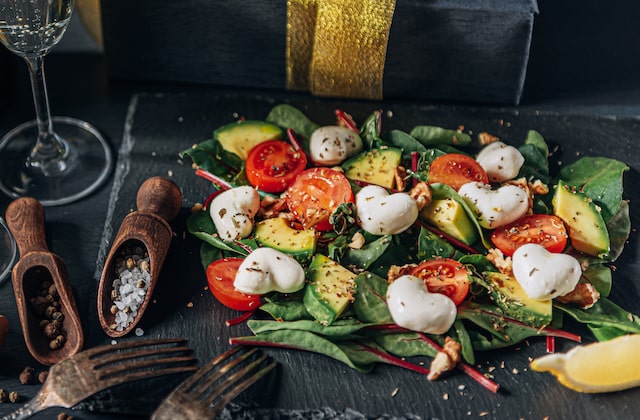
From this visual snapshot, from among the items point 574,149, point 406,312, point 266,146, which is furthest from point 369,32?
point 406,312

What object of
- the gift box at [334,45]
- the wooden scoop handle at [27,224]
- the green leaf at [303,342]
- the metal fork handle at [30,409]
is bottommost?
the metal fork handle at [30,409]

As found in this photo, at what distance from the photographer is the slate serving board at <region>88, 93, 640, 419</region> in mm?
1810

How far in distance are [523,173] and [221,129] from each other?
751 millimetres

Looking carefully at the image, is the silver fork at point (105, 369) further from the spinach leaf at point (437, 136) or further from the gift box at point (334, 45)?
the gift box at point (334, 45)

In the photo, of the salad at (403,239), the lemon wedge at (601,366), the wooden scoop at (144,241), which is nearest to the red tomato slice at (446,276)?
the salad at (403,239)

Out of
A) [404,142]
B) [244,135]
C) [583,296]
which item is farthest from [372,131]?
[583,296]

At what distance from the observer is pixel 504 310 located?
74.9 inches

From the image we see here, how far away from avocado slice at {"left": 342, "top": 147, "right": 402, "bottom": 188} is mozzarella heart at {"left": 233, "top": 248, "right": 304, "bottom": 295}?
35 cm

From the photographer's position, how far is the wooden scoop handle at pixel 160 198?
2.06 m

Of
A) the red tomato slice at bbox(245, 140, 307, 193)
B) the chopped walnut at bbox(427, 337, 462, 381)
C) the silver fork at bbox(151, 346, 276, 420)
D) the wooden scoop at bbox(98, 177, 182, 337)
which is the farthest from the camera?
the red tomato slice at bbox(245, 140, 307, 193)

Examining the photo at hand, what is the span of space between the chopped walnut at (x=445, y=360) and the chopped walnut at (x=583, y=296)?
0.89 ft

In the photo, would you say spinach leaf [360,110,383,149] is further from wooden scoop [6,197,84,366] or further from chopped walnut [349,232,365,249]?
wooden scoop [6,197,84,366]

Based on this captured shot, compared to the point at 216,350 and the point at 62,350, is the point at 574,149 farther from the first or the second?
the point at 62,350

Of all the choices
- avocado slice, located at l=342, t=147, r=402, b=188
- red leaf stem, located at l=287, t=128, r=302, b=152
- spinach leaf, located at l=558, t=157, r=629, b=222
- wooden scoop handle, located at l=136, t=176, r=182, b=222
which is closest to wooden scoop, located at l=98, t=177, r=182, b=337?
wooden scoop handle, located at l=136, t=176, r=182, b=222
